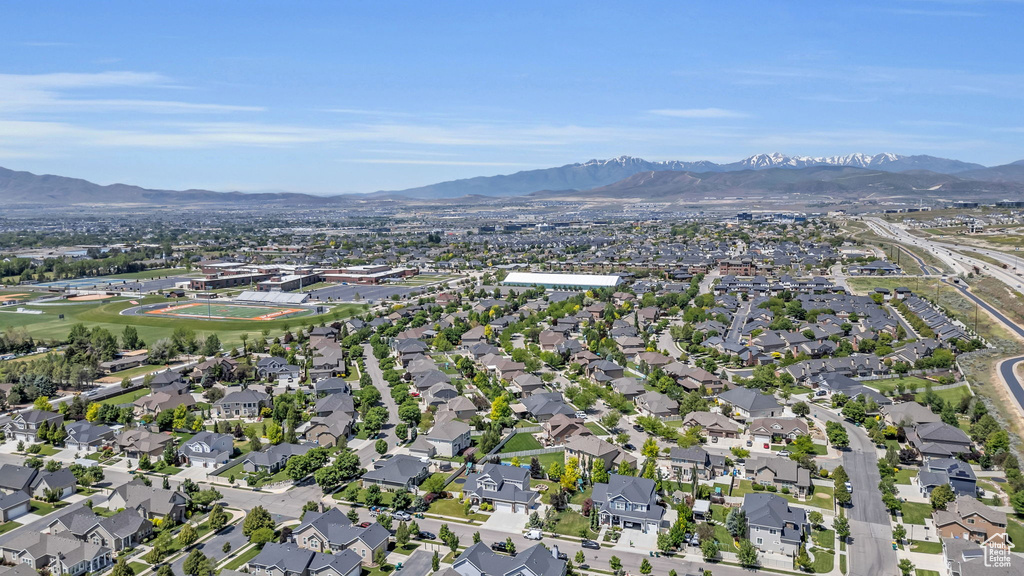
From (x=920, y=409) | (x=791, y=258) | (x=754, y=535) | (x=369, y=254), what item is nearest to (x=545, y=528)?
(x=754, y=535)

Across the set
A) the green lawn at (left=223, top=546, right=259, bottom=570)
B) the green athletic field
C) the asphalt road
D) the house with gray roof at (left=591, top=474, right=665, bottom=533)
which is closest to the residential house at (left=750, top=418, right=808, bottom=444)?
the asphalt road

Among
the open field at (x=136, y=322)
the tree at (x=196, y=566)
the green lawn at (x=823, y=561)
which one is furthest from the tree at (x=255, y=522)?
the open field at (x=136, y=322)

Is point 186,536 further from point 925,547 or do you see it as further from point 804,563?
point 925,547

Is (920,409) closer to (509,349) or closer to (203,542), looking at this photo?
(509,349)

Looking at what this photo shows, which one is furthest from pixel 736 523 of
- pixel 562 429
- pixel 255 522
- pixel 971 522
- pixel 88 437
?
pixel 88 437

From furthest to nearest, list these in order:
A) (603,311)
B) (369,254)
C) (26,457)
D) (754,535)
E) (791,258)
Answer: (369,254) < (791,258) < (603,311) < (26,457) < (754,535)

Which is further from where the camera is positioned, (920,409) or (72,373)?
(72,373)
